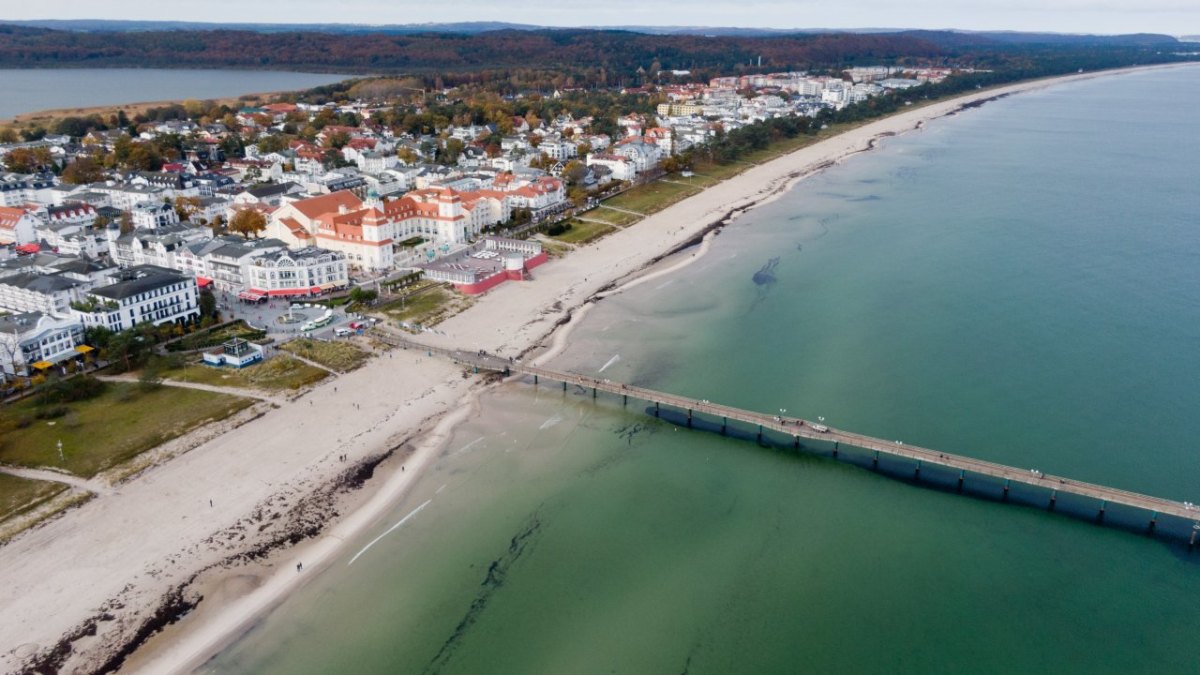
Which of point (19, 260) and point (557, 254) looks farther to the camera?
point (557, 254)

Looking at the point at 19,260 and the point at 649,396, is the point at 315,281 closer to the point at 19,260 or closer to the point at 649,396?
the point at 19,260

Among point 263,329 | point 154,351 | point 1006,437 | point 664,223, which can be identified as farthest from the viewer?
point 664,223

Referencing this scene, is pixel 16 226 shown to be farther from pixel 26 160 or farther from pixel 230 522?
pixel 230 522

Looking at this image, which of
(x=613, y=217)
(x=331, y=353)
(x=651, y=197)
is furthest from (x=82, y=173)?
(x=651, y=197)

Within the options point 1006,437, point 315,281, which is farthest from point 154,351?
point 1006,437

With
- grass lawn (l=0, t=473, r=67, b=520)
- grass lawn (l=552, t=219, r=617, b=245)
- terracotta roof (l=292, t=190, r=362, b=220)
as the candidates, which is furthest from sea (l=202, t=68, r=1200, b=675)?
terracotta roof (l=292, t=190, r=362, b=220)

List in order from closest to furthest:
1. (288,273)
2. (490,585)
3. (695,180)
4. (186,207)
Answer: (490,585)
(288,273)
(186,207)
(695,180)

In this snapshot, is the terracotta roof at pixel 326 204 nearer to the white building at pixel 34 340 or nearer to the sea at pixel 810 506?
the white building at pixel 34 340
